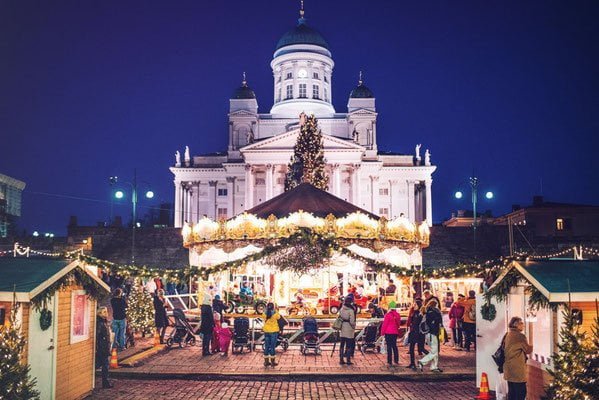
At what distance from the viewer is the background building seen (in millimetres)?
69950

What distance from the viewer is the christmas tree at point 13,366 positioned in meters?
8.88

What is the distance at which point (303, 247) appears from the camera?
20.3 m

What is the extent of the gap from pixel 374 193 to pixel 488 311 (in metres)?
61.6

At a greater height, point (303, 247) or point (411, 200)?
point (411, 200)

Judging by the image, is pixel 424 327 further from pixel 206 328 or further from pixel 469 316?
pixel 206 328

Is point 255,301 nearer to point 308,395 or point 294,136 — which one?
point 308,395

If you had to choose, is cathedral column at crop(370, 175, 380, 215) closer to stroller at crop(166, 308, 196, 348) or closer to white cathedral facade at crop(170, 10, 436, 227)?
white cathedral facade at crop(170, 10, 436, 227)

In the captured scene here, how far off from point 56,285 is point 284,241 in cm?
776

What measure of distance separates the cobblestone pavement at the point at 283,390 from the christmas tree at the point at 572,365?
3621 millimetres

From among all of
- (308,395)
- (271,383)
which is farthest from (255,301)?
(308,395)

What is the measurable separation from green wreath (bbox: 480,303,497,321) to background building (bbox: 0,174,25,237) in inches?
2576

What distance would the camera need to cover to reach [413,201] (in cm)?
7569

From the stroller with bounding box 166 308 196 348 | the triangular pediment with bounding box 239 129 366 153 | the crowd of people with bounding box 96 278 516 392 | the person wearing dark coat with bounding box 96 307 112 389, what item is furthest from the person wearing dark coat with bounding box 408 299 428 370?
the triangular pediment with bounding box 239 129 366 153

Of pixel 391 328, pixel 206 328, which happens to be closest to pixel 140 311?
pixel 206 328
